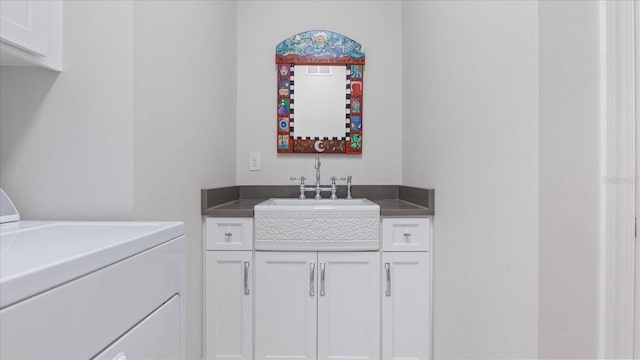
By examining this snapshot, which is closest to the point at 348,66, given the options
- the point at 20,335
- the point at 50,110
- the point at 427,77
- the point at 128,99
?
the point at 427,77

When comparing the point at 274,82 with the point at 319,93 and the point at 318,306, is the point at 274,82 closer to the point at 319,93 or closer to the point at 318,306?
the point at 319,93

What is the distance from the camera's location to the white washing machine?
436mm

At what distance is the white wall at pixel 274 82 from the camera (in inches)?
86.0

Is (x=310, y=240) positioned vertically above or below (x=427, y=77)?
below

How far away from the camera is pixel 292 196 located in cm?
217

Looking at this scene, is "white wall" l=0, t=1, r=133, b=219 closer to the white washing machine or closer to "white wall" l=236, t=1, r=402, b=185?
the white washing machine

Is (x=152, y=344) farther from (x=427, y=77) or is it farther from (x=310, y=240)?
(x=427, y=77)

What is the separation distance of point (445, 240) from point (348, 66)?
49.1 inches

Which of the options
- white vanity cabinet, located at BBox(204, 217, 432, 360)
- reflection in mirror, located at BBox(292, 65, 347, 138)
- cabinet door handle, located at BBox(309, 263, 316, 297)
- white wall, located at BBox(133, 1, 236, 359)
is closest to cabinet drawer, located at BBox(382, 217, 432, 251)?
white vanity cabinet, located at BBox(204, 217, 432, 360)

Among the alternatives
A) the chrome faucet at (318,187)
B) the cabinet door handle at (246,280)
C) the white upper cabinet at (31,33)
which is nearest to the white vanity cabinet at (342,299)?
the cabinet door handle at (246,280)

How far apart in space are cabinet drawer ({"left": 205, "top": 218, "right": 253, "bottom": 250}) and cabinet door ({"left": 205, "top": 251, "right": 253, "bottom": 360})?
1.4 inches

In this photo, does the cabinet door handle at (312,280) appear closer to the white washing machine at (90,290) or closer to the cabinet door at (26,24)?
the white washing machine at (90,290)

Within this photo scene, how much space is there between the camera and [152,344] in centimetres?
74

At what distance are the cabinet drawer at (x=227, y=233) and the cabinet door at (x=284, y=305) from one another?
12cm
